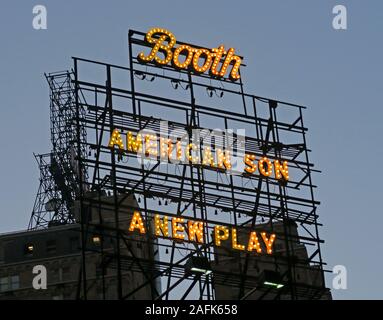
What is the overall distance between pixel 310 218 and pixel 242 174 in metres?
4.50

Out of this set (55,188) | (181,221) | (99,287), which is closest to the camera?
(181,221)

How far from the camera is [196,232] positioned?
45719 millimetres

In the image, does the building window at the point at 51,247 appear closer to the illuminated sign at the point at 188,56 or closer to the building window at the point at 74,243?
the building window at the point at 74,243

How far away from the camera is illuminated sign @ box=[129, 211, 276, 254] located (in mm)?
44531

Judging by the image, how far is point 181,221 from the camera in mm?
45500

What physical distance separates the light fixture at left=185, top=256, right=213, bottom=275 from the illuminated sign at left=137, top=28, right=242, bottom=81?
1343 centimetres

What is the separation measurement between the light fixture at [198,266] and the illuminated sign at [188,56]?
529 inches

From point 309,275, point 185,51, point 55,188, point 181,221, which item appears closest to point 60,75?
point 55,188

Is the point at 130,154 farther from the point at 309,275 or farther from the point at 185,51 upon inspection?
the point at 309,275

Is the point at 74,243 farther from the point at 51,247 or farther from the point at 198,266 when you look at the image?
the point at 198,266

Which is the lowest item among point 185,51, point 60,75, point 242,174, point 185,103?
point 242,174

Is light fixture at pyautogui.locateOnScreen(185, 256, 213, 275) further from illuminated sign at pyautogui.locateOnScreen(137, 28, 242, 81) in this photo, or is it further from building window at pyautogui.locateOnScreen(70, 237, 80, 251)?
building window at pyautogui.locateOnScreen(70, 237, 80, 251)
